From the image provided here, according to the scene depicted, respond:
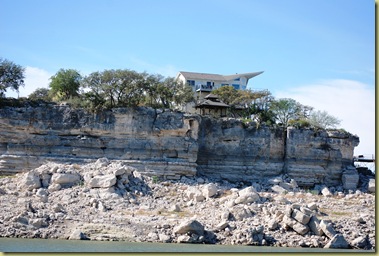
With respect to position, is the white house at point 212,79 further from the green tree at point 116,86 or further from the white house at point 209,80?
the green tree at point 116,86

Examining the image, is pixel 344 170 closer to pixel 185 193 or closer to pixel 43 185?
pixel 185 193

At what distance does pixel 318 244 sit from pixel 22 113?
2157cm

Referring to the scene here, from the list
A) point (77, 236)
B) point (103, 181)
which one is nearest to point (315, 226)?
point (77, 236)

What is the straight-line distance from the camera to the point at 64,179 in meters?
34.0

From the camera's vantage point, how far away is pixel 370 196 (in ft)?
128

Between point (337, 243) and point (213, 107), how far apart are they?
70.1ft

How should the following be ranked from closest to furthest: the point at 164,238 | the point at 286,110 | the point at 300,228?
the point at 164,238, the point at 300,228, the point at 286,110

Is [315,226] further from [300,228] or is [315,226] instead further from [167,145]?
[167,145]

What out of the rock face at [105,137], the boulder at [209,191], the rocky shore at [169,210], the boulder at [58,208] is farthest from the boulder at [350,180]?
the boulder at [58,208]

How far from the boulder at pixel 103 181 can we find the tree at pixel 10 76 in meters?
12.6

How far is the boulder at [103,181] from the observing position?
33.1 metres

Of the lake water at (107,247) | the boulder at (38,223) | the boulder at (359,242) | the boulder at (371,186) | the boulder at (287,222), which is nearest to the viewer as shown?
the lake water at (107,247)

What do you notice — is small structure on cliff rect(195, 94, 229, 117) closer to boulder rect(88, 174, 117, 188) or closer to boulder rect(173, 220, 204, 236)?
boulder rect(88, 174, 117, 188)

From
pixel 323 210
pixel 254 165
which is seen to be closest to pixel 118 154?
pixel 254 165
